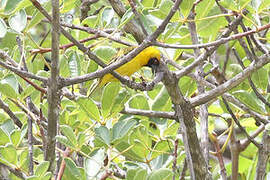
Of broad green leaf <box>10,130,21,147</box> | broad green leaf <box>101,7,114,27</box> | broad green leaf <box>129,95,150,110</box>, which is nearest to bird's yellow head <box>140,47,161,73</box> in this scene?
broad green leaf <box>129,95,150,110</box>

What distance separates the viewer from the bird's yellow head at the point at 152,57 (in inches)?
77.9

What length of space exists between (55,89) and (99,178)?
15.5 inches

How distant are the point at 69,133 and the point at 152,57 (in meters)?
0.52

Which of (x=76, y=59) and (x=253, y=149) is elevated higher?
(x=76, y=59)

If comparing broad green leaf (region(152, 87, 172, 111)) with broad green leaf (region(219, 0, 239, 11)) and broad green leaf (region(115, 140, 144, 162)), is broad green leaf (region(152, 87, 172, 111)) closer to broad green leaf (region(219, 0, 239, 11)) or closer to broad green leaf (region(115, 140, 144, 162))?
broad green leaf (region(115, 140, 144, 162))

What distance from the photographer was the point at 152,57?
6.72ft

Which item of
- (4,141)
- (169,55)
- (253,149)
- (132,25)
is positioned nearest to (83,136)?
(4,141)

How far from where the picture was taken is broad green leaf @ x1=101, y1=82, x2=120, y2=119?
1863 millimetres

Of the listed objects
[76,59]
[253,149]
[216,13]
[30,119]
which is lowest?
[253,149]

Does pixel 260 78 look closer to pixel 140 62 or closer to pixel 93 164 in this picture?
pixel 140 62

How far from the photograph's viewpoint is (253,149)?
3539 mm

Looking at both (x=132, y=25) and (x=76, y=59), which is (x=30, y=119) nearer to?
A: (x=76, y=59)

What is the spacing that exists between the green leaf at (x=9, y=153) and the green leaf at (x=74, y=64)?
37cm

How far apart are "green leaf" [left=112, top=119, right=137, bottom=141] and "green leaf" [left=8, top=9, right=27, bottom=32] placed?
1.48ft
